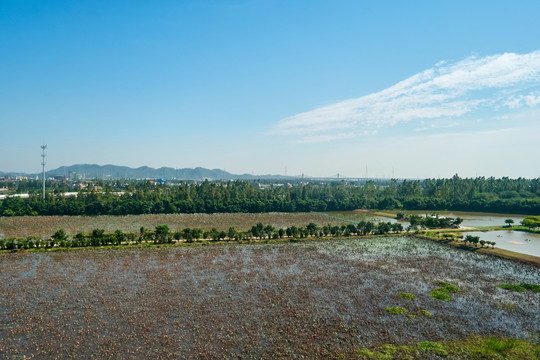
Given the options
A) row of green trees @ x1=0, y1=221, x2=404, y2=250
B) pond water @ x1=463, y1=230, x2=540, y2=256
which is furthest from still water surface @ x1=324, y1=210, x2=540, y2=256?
row of green trees @ x1=0, y1=221, x2=404, y2=250

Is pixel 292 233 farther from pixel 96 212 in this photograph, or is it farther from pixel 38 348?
pixel 96 212

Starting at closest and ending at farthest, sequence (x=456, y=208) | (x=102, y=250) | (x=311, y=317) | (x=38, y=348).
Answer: (x=38, y=348), (x=311, y=317), (x=102, y=250), (x=456, y=208)

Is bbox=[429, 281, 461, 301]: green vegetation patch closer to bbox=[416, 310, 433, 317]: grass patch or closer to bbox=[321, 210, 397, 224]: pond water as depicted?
bbox=[416, 310, 433, 317]: grass patch

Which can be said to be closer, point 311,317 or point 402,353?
point 402,353

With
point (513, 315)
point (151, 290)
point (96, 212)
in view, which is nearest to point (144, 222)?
point (96, 212)

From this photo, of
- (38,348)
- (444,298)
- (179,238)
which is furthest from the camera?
(179,238)

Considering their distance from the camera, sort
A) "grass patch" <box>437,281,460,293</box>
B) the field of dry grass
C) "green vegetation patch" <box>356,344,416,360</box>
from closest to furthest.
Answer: "green vegetation patch" <box>356,344,416,360</box>
"grass patch" <box>437,281,460,293</box>
the field of dry grass
